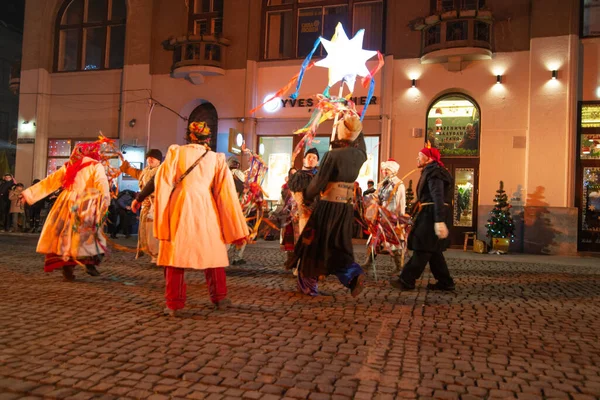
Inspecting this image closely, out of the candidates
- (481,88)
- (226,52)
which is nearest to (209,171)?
(481,88)

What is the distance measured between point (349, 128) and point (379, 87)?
10959 mm

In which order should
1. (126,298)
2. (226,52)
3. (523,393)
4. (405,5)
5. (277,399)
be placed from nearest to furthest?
1. (277,399)
2. (523,393)
3. (126,298)
4. (405,5)
5. (226,52)

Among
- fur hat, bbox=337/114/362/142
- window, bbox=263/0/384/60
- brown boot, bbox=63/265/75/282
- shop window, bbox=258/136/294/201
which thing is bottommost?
brown boot, bbox=63/265/75/282

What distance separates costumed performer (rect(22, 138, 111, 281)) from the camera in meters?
6.60

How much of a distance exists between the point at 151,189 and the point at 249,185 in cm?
365

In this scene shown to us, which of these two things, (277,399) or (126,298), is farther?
(126,298)

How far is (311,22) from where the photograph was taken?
→ 1750 cm

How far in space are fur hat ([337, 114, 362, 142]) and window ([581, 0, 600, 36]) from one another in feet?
39.5

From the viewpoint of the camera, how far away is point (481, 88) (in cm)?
1497

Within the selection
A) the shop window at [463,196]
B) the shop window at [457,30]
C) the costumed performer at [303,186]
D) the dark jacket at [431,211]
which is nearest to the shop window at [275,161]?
the shop window at [463,196]

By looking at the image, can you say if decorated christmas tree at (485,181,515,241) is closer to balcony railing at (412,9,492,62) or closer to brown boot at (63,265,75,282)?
balcony railing at (412,9,492,62)

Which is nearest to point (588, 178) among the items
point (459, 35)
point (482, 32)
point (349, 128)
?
point (482, 32)

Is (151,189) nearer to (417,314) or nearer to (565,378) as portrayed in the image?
(417,314)

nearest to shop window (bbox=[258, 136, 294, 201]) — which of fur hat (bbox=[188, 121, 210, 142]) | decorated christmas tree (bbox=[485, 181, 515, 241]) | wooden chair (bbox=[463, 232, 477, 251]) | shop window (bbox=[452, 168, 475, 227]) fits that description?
shop window (bbox=[452, 168, 475, 227])
